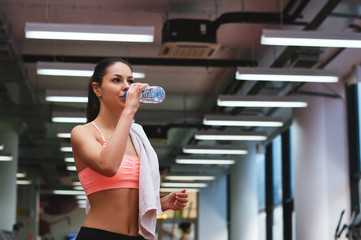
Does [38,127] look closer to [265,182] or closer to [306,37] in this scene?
[265,182]

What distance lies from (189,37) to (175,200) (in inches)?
192

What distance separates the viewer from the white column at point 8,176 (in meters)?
11.9

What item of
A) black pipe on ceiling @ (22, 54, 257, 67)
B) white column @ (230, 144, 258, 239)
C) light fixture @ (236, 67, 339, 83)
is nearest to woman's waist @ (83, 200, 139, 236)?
light fixture @ (236, 67, 339, 83)

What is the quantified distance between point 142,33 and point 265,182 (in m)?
9.07

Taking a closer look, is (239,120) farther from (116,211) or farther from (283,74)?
(116,211)

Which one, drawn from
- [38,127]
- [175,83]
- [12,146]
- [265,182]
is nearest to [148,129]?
[175,83]

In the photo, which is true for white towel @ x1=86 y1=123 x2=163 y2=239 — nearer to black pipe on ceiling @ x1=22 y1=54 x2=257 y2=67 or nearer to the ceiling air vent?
the ceiling air vent

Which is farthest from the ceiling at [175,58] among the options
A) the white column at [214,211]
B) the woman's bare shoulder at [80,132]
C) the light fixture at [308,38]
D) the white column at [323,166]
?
the white column at [214,211]

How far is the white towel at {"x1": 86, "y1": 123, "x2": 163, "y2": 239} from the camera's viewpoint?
54.1 inches

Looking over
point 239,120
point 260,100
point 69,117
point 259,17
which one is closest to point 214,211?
point 239,120

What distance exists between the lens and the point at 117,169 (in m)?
1.33

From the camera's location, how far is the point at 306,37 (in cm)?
530

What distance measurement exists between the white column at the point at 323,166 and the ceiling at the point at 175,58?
521 millimetres

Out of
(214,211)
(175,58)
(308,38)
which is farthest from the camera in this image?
(214,211)
